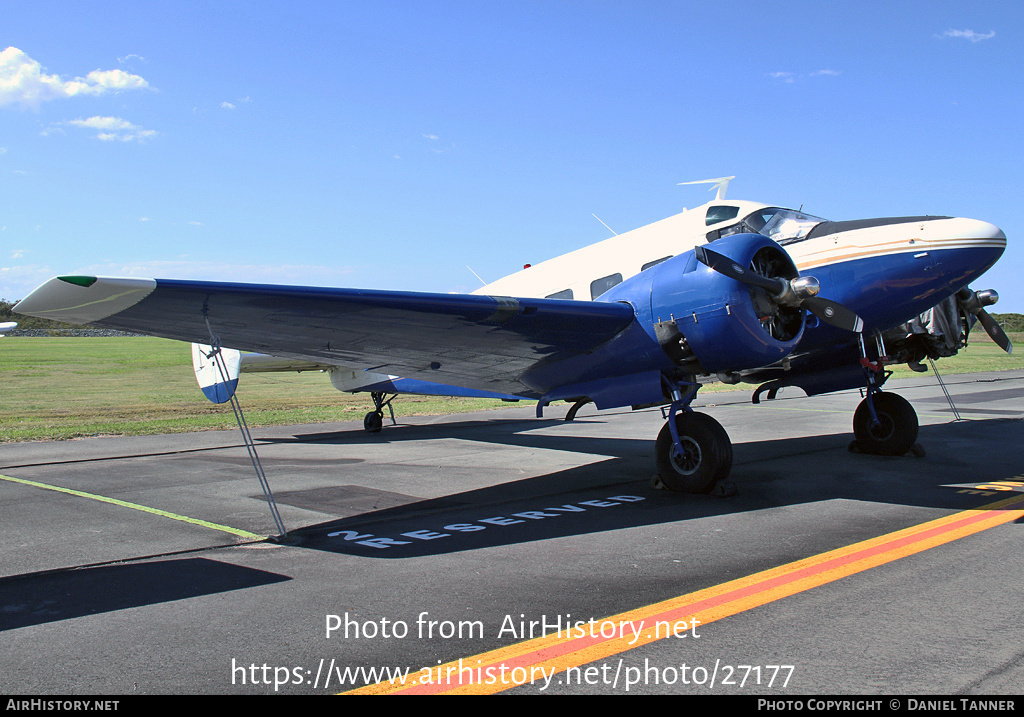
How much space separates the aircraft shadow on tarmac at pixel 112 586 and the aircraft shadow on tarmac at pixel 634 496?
0.97 metres

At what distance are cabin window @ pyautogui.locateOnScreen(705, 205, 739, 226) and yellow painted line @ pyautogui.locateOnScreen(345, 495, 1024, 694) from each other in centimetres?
455

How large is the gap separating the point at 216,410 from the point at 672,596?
21.3m

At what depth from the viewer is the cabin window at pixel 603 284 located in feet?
32.8

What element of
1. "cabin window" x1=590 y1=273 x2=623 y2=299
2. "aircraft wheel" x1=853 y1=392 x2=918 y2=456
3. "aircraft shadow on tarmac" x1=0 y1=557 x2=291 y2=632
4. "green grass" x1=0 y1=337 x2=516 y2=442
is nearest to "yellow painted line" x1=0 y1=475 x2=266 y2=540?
"aircraft shadow on tarmac" x1=0 y1=557 x2=291 y2=632

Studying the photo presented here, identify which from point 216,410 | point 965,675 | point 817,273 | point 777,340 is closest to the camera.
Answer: point 965,675

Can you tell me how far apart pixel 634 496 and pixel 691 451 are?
85 centimetres

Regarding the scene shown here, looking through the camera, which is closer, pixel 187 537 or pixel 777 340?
pixel 187 537

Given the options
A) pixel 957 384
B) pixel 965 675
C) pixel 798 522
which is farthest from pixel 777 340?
pixel 957 384

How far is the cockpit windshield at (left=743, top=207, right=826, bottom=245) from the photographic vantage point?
8812mm

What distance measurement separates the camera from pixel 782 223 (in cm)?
905

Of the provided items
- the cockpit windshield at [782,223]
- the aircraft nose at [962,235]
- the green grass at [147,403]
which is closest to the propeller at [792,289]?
the aircraft nose at [962,235]
